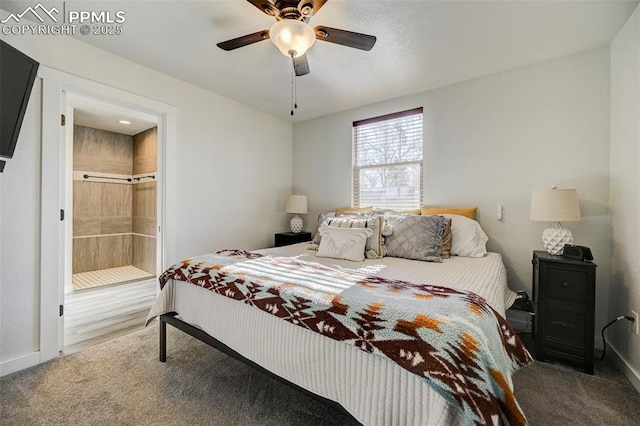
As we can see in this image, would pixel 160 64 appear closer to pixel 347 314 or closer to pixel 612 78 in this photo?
pixel 347 314

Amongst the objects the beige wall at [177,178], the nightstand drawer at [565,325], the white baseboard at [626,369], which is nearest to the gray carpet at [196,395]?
the white baseboard at [626,369]

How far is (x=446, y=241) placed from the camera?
247cm

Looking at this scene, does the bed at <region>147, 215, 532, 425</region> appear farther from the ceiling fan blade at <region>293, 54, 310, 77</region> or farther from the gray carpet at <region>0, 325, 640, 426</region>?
the ceiling fan blade at <region>293, 54, 310, 77</region>

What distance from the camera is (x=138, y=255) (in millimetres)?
4902

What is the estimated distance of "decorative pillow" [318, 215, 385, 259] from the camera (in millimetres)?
2379

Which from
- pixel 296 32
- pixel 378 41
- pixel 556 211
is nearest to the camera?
pixel 296 32

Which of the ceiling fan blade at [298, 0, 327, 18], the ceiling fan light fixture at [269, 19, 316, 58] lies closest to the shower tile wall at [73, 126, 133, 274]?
the ceiling fan light fixture at [269, 19, 316, 58]

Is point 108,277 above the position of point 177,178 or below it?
below

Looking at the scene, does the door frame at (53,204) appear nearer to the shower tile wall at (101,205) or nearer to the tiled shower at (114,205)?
the tiled shower at (114,205)

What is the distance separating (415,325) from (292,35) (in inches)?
69.8

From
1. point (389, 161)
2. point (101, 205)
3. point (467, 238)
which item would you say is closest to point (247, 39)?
point (389, 161)

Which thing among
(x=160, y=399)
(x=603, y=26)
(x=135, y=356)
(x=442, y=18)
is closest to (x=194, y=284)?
(x=160, y=399)

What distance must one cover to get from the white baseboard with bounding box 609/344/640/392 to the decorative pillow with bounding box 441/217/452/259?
4.17 ft

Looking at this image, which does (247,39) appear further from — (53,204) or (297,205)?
(297,205)
